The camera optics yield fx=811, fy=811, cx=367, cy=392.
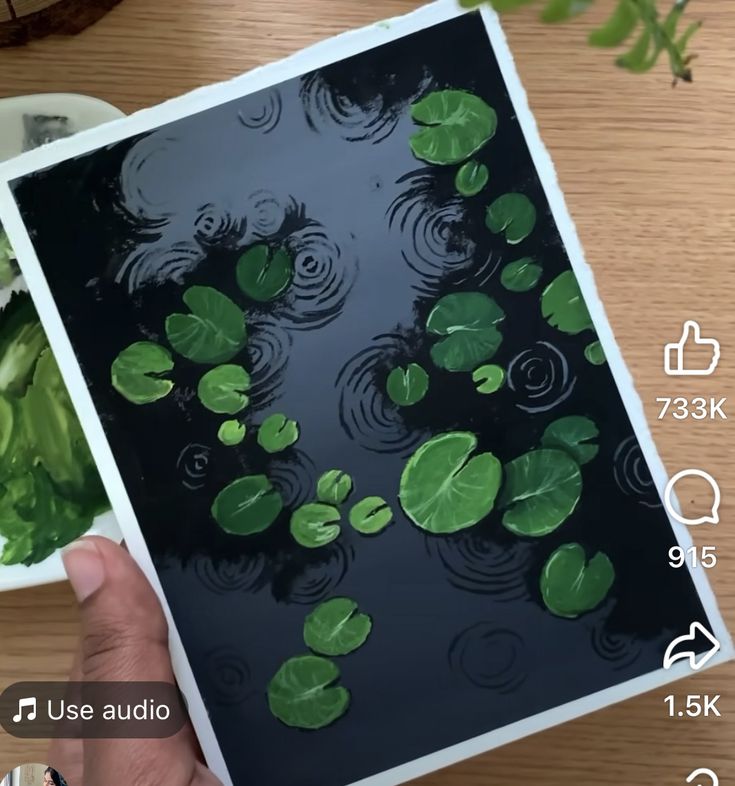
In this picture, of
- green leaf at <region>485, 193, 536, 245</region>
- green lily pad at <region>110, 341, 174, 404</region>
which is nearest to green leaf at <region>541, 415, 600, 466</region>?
green leaf at <region>485, 193, 536, 245</region>

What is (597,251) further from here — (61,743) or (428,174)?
(61,743)

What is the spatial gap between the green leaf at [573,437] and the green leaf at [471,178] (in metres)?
0.14

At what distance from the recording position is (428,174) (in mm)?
457

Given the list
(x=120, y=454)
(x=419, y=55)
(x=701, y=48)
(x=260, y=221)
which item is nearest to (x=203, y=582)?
(x=120, y=454)

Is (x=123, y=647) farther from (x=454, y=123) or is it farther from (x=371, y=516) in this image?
(x=454, y=123)

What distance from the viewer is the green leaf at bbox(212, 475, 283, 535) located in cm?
45

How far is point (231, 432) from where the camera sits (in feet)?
1.49

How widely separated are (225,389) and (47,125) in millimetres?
187

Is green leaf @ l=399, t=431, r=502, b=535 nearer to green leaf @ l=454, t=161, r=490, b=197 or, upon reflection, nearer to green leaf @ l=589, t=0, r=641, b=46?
green leaf @ l=454, t=161, r=490, b=197

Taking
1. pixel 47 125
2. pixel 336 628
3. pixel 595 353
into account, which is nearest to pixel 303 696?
pixel 336 628

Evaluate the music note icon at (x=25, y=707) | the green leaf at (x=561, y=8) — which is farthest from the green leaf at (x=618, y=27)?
the music note icon at (x=25, y=707)

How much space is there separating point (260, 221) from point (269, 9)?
0.13 meters

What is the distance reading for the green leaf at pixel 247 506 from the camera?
452 mm

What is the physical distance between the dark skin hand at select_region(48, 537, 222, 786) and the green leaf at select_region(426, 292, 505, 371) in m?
0.21
